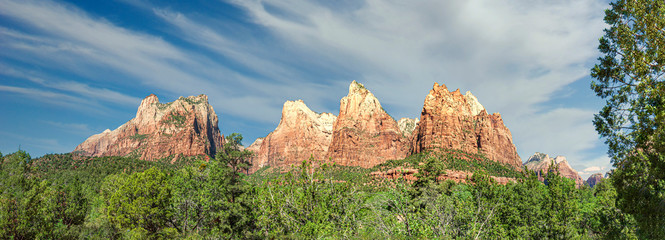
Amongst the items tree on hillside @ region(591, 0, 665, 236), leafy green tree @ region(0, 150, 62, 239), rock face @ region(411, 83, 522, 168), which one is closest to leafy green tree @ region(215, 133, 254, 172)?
leafy green tree @ region(0, 150, 62, 239)

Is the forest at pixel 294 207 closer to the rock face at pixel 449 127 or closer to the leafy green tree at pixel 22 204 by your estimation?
the leafy green tree at pixel 22 204

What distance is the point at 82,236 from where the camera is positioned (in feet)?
124

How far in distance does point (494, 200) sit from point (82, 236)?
45714mm

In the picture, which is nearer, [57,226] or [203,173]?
[203,173]

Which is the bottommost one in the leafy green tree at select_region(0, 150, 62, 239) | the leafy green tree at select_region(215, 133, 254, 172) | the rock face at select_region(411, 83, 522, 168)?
the leafy green tree at select_region(0, 150, 62, 239)

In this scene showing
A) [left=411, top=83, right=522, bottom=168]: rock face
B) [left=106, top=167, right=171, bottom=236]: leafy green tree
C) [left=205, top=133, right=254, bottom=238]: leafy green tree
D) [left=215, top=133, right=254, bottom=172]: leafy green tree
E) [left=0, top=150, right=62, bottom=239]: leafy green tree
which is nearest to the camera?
[left=0, top=150, right=62, bottom=239]: leafy green tree

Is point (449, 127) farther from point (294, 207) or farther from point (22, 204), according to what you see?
point (22, 204)

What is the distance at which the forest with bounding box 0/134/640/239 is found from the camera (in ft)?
42.4

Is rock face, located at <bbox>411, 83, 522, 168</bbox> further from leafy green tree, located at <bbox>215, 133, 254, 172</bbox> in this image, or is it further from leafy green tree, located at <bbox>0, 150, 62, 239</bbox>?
leafy green tree, located at <bbox>0, 150, 62, 239</bbox>

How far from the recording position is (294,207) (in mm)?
13125

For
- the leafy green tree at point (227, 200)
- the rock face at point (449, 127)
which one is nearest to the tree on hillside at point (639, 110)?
the leafy green tree at point (227, 200)

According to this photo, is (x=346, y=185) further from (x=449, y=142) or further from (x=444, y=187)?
(x=449, y=142)

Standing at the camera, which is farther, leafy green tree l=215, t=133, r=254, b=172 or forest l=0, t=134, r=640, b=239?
leafy green tree l=215, t=133, r=254, b=172

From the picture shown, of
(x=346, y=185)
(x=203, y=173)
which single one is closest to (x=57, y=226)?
(x=203, y=173)
